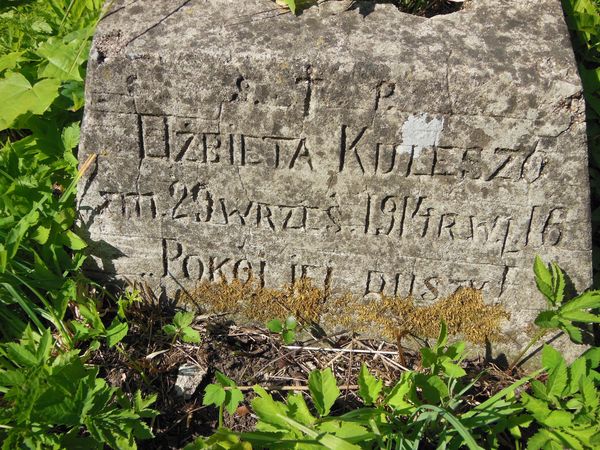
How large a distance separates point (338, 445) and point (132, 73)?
4.59 ft

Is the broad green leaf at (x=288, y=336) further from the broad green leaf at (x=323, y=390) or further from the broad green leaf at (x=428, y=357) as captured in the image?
the broad green leaf at (x=428, y=357)

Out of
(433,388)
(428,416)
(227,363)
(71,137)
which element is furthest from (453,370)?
(71,137)

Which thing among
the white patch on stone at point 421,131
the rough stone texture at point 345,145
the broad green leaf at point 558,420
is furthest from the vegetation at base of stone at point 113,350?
the white patch on stone at point 421,131

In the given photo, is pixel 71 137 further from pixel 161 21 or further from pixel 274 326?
pixel 274 326

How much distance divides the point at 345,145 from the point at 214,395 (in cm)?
100

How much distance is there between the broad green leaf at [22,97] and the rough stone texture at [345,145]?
1.26 feet

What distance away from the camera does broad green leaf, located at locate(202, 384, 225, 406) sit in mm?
2262

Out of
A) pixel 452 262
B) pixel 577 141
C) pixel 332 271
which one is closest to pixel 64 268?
pixel 332 271

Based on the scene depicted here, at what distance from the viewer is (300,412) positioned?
82.0 inches

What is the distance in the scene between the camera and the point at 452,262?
99.6 inches

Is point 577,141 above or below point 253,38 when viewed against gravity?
below

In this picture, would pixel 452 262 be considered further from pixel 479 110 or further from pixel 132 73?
pixel 132 73

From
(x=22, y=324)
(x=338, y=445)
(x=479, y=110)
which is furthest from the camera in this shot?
(x=22, y=324)

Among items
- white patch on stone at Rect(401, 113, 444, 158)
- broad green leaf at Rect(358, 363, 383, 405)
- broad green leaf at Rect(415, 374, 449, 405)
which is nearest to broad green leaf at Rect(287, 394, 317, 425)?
broad green leaf at Rect(358, 363, 383, 405)
